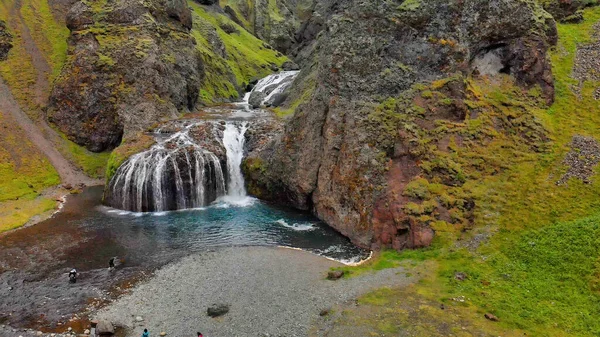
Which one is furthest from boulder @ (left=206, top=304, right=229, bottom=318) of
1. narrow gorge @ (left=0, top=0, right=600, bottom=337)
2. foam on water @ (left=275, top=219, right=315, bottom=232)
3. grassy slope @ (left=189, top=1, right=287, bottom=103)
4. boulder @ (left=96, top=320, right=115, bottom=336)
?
grassy slope @ (left=189, top=1, right=287, bottom=103)

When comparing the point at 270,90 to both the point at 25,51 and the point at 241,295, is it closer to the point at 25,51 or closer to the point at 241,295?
the point at 25,51

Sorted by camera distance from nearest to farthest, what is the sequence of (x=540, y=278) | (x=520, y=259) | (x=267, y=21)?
(x=540, y=278)
(x=520, y=259)
(x=267, y=21)

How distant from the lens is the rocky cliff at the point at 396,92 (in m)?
37.3

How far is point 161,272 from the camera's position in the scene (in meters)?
30.6

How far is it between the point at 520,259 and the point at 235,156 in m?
37.4

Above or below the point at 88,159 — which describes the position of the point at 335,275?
below

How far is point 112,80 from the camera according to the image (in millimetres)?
64750

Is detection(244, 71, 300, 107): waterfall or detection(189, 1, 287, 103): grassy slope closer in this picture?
detection(244, 71, 300, 107): waterfall

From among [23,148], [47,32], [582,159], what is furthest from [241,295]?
[47,32]

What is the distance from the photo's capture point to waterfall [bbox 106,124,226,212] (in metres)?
47.1

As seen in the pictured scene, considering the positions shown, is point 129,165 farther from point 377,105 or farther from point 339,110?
point 377,105

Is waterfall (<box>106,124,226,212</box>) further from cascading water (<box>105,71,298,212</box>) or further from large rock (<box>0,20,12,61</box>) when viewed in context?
large rock (<box>0,20,12,61</box>)

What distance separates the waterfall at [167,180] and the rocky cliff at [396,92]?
36.1 feet

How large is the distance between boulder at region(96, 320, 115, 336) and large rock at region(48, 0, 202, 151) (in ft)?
140
